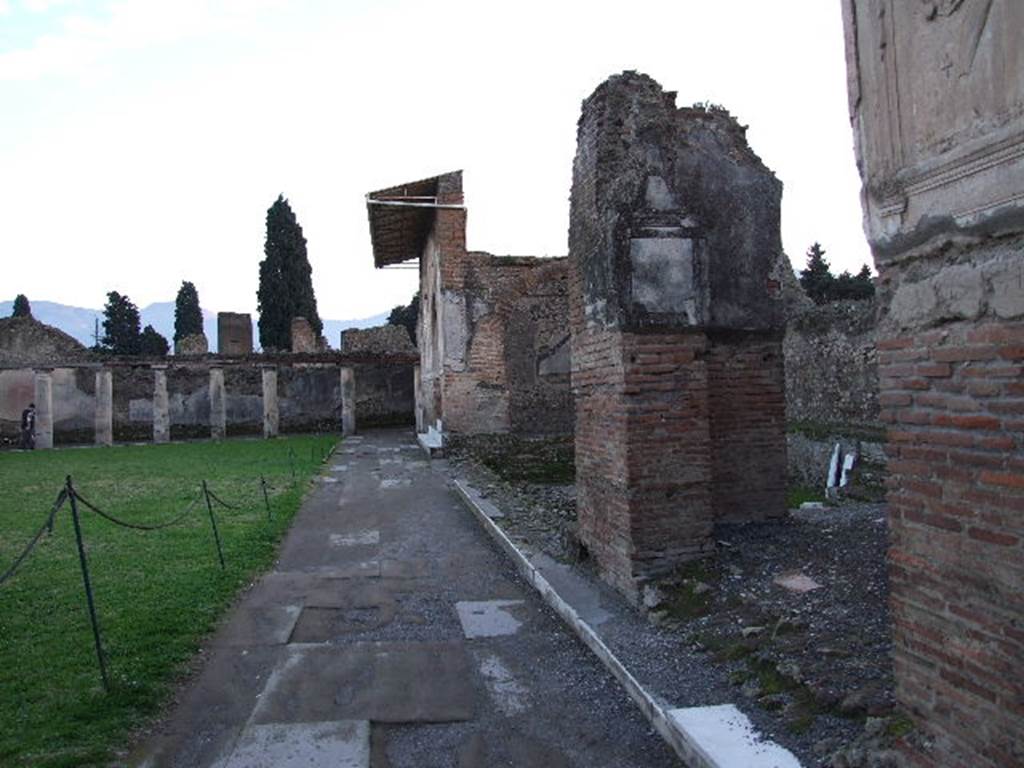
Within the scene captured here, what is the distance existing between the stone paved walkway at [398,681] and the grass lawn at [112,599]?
26cm

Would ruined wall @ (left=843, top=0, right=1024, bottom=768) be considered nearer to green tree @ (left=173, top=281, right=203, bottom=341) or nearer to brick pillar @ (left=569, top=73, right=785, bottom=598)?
brick pillar @ (left=569, top=73, right=785, bottom=598)

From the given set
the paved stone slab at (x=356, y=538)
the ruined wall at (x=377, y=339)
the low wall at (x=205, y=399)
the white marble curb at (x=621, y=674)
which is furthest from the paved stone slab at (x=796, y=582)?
the ruined wall at (x=377, y=339)

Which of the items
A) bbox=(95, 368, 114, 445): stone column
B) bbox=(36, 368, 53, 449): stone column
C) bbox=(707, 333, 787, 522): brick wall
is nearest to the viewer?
bbox=(707, 333, 787, 522): brick wall

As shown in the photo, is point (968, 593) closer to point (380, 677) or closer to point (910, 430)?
point (910, 430)

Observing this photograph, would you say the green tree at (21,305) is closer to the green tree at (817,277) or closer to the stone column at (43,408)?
the stone column at (43,408)

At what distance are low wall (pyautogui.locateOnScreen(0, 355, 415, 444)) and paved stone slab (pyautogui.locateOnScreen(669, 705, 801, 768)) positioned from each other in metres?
25.4

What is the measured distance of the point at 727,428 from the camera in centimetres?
645

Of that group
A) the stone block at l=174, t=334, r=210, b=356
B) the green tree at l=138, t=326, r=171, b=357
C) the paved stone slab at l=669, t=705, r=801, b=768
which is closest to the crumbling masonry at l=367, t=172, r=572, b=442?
the paved stone slab at l=669, t=705, r=801, b=768

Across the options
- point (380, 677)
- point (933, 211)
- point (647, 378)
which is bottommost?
point (380, 677)

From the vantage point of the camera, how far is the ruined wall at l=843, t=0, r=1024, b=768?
8.48ft

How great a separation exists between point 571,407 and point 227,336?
63.3ft

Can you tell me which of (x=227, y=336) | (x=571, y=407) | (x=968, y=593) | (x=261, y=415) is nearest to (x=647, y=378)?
(x=968, y=593)

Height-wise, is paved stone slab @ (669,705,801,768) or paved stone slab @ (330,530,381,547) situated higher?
paved stone slab @ (669,705,801,768)

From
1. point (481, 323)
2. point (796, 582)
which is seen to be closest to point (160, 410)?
point (481, 323)
